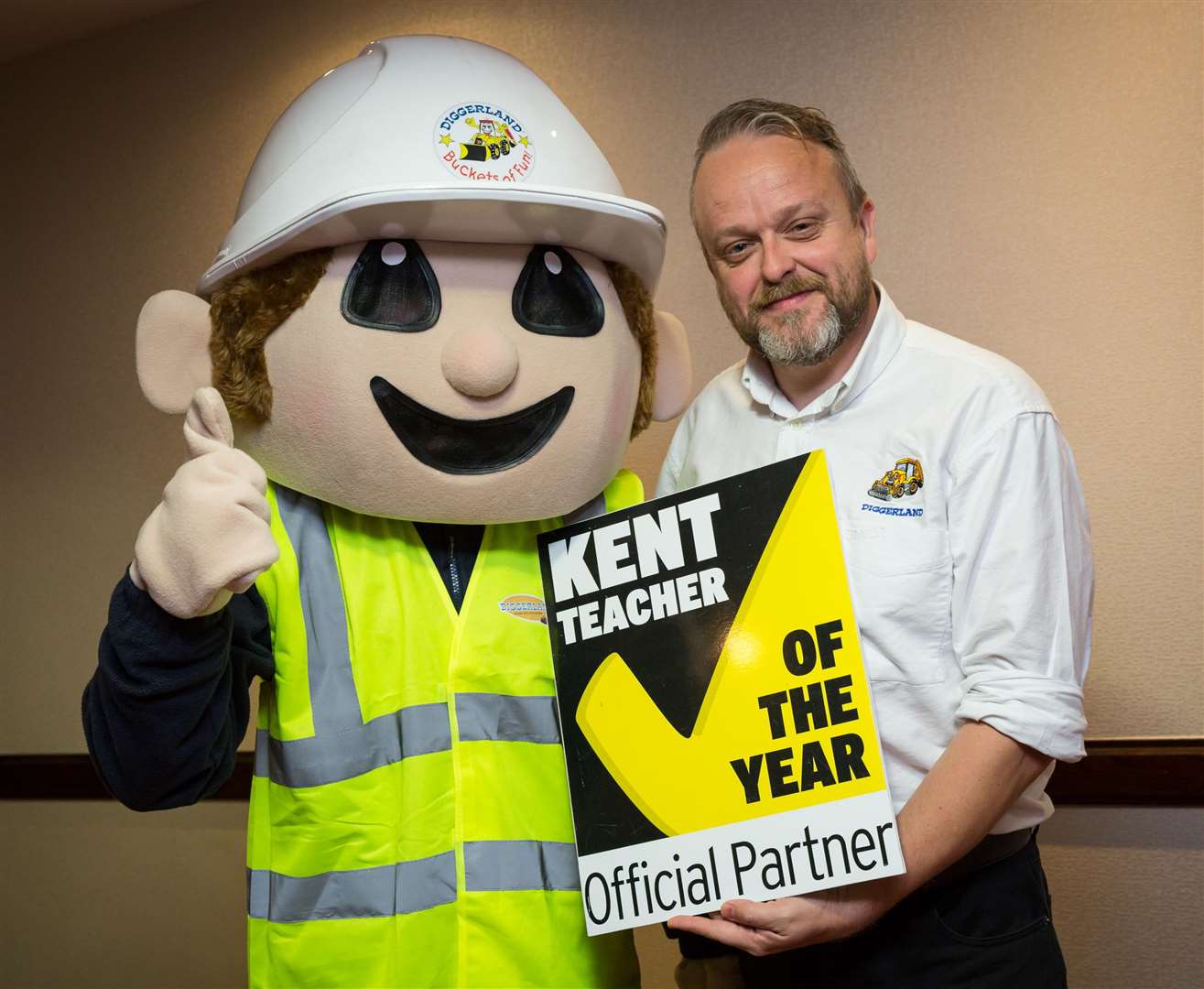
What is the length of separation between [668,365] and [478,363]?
0.47 metres

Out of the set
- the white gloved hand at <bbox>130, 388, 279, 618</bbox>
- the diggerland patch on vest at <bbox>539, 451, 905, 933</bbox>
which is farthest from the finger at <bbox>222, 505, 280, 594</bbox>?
the diggerland patch on vest at <bbox>539, 451, 905, 933</bbox>

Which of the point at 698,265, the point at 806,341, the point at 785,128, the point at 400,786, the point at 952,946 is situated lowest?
the point at 952,946

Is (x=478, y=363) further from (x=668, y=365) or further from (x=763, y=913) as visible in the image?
(x=763, y=913)

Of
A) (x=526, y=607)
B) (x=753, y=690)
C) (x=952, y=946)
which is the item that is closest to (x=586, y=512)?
(x=526, y=607)

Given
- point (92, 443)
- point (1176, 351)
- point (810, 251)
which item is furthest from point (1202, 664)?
point (92, 443)

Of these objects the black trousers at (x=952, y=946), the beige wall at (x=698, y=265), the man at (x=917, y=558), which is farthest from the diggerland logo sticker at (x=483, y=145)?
the beige wall at (x=698, y=265)

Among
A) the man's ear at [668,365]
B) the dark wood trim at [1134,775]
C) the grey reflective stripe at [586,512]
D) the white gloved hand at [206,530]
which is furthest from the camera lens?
the dark wood trim at [1134,775]

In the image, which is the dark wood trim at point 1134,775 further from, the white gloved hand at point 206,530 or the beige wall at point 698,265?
the white gloved hand at point 206,530

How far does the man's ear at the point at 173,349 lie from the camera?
61.7 inches

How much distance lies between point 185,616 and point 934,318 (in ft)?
6.08

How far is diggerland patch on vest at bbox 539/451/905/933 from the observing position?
54.8 inches

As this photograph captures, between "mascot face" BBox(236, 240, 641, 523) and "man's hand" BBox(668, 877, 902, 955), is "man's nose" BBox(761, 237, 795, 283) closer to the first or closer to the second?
"mascot face" BBox(236, 240, 641, 523)

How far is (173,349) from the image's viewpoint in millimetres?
1580

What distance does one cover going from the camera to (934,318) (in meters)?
2.66
